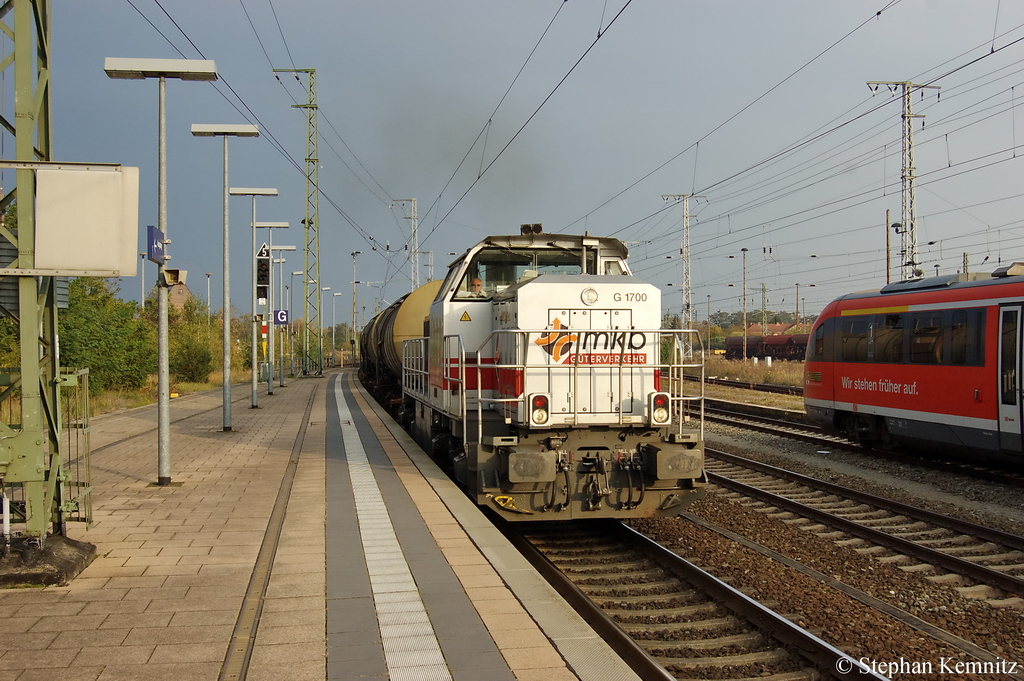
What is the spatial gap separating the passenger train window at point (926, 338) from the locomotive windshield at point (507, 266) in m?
6.03

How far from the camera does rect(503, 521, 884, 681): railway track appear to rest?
14.7 feet

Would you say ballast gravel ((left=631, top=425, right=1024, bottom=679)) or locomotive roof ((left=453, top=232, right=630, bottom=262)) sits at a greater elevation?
locomotive roof ((left=453, top=232, right=630, bottom=262))

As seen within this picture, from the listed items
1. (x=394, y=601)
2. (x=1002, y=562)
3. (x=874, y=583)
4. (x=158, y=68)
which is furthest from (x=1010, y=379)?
(x=158, y=68)

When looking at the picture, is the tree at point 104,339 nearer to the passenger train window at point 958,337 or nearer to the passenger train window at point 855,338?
the passenger train window at point 855,338

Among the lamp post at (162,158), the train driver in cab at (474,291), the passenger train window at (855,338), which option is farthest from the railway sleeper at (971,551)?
the lamp post at (162,158)

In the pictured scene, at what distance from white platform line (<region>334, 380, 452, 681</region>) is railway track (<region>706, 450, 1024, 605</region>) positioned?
4617 mm

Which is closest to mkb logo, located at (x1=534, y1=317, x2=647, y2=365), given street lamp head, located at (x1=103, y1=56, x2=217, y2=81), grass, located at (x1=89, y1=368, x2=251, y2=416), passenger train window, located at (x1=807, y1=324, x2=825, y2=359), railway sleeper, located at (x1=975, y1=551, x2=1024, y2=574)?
railway sleeper, located at (x1=975, y1=551, x2=1024, y2=574)

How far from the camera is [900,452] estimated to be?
43.0 feet

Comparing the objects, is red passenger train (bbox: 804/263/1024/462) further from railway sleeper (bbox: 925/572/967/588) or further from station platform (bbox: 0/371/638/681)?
station platform (bbox: 0/371/638/681)

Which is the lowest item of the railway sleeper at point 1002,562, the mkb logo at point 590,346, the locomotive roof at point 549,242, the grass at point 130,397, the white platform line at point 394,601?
the railway sleeper at point 1002,562

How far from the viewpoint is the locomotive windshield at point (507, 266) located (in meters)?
9.06

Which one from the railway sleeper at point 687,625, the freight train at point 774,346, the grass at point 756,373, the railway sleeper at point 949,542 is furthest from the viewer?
the freight train at point 774,346

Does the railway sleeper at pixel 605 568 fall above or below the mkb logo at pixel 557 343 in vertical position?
below

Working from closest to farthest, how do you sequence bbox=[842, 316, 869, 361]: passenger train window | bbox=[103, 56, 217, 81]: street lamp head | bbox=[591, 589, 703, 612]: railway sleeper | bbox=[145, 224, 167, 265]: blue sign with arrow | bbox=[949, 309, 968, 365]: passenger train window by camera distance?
bbox=[591, 589, 703, 612]: railway sleeper
bbox=[145, 224, 167, 265]: blue sign with arrow
bbox=[103, 56, 217, 81]: street lamp head
bbox=[949, 309, 968, 365]: passenger train window
bbox=[842, 316, 869, 361]: passenger train window
